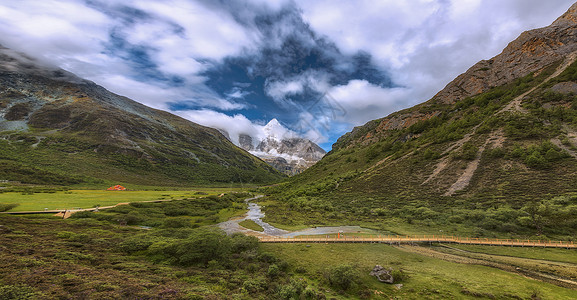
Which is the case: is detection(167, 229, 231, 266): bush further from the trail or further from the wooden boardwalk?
the trail

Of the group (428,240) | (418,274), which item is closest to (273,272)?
(418,274)

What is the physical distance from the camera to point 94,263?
18.3m

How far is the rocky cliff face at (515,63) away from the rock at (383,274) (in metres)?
117

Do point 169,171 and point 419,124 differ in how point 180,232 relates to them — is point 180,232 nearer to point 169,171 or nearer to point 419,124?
point 419,124

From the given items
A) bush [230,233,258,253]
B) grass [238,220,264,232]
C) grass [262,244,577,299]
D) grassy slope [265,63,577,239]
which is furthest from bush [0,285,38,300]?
grassy slope [265,63,577,239]

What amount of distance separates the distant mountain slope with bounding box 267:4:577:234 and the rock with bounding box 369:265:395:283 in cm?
2644

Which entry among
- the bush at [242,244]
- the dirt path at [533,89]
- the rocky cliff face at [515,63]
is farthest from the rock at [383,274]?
the rocky cliff face at [515,63]

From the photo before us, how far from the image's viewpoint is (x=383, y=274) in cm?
1997

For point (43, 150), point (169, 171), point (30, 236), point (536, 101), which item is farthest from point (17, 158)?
point (536, 101)

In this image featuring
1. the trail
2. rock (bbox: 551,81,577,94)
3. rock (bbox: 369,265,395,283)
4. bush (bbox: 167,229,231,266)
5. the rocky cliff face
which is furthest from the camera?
the rocky cliff face

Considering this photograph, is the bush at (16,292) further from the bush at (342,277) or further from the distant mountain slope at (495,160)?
the distant mountain slope at (495,160)

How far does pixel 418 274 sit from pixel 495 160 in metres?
53.3

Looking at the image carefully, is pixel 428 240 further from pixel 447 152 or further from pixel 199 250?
pixel 447 152

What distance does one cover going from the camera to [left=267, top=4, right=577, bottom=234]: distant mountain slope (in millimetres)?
38562
